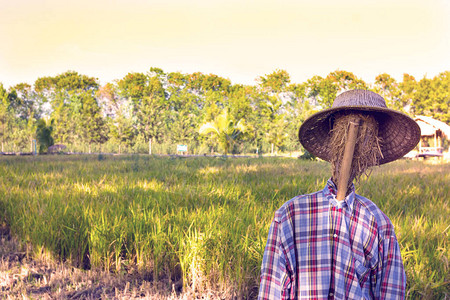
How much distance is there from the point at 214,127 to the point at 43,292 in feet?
63.7

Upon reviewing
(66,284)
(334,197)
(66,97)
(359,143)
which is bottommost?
(66,284)

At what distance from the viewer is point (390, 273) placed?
121 cm

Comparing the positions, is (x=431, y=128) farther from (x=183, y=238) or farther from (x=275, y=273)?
(x=275, y=273)

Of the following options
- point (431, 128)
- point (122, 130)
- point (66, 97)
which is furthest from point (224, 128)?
point (66, 97)

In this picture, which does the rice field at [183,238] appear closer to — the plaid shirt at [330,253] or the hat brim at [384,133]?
the plaid shirt at [330,253]

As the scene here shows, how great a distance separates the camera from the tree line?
90.3 ft

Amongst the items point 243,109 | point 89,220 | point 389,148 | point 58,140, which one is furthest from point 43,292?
point 58,140

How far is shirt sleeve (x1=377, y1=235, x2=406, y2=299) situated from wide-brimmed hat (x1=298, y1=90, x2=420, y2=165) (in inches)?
14.8

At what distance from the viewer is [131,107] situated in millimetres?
30281

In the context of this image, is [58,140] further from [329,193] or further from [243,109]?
[329,193]

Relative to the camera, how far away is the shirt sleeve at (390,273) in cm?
119

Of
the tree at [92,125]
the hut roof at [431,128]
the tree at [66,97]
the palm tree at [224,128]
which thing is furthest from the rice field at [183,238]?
the tree at [66,97]

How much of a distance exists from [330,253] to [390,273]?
9.6 inches

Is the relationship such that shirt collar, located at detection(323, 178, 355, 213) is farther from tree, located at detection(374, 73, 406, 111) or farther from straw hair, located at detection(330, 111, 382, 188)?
tree, located at detection(374, 73, 406, 111)
